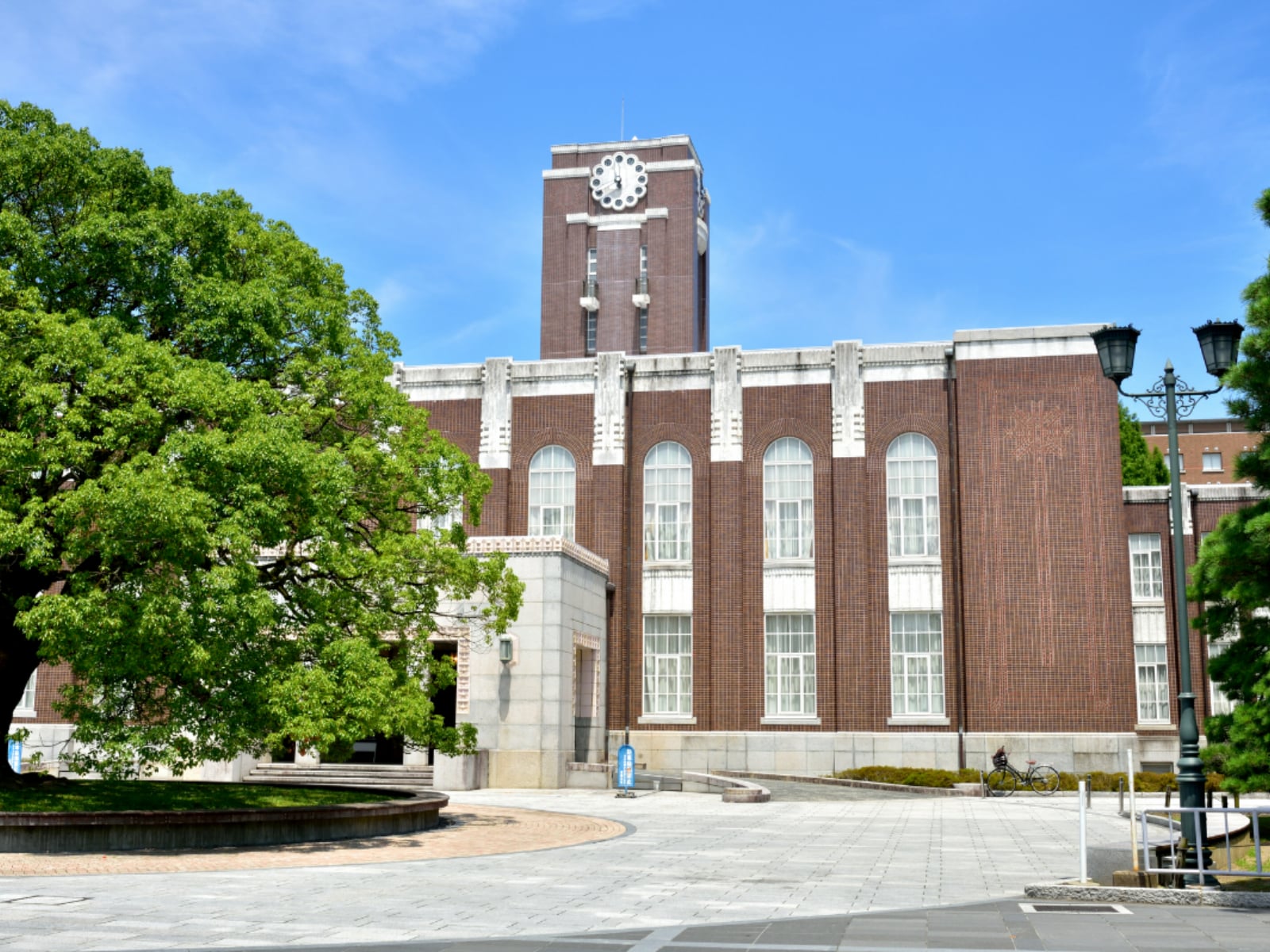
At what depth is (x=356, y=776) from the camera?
3184 centimetres

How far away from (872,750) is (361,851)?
21753mm

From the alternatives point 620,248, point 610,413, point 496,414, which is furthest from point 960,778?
point 620,248

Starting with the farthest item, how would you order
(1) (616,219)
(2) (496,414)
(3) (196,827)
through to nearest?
(1) (616,219) → (2) (496,414) → (3) (196,827)

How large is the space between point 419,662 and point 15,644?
21.4 feet

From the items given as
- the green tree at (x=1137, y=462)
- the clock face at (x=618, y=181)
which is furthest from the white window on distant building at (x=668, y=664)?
the clock face at (x=618, y=181)

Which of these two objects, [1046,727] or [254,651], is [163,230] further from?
[1046,727]

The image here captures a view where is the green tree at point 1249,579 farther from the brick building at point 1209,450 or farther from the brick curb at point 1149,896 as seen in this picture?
the brick building at point 1209,450

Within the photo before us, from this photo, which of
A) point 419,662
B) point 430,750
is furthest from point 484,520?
point 419,662

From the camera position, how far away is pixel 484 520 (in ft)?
129

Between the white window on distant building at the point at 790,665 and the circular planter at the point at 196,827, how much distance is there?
1850cm

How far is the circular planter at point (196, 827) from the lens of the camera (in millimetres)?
15844

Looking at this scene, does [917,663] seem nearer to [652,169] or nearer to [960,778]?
[960,778]

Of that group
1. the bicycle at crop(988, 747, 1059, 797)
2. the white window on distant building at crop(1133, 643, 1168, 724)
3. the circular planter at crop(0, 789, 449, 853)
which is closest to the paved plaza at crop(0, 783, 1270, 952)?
the circular planter at crop(0, 789, 449, 853)

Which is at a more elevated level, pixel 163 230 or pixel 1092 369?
pixel 1092 369
